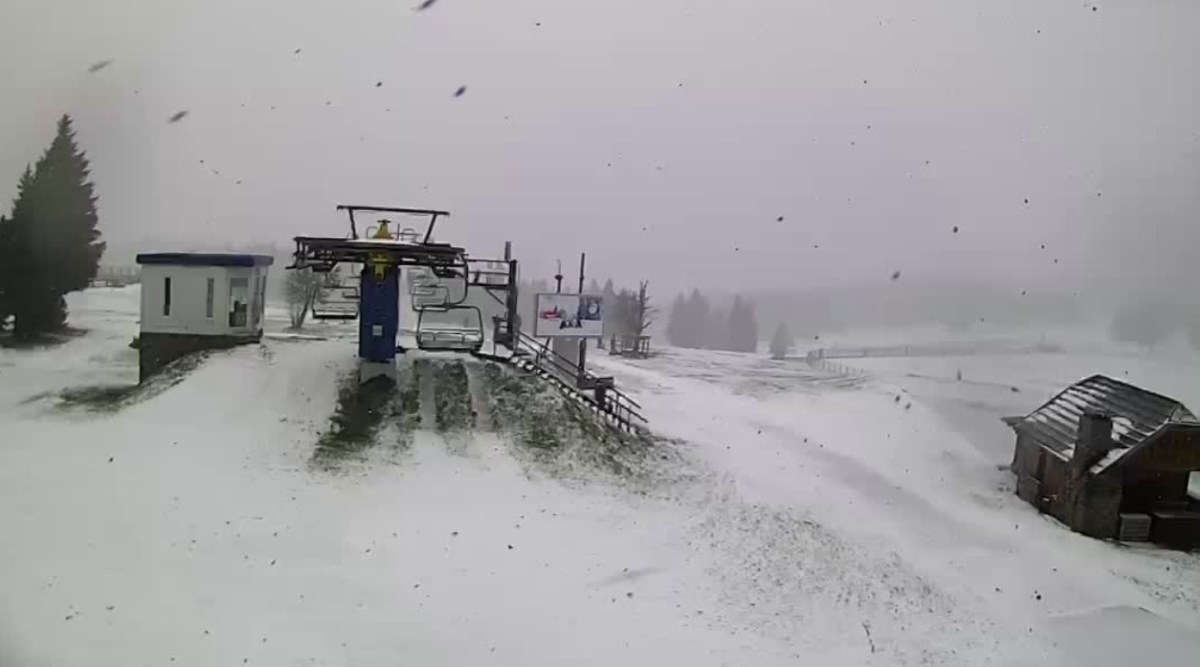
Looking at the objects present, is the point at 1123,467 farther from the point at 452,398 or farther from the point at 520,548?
the point at 452,398

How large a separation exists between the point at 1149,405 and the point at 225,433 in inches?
293

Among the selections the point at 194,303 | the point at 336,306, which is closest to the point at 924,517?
the point at 336,306

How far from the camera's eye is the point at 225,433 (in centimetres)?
603

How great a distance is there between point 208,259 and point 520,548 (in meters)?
6.12

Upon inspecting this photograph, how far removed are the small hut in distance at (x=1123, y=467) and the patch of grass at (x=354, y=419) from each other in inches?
227

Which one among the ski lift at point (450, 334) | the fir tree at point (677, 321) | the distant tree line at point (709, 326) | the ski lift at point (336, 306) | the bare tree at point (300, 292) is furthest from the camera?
the fir tree at point (677, 321)

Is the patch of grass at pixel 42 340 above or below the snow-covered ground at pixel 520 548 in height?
above

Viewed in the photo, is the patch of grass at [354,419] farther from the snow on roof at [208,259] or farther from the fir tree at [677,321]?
the fir tree at [677,321]

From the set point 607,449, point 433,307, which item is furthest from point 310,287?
point 607,449

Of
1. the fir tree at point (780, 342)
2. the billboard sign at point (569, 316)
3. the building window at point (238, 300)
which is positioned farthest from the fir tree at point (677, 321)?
the building window at point (238, 300)

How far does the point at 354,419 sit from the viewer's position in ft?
22.3

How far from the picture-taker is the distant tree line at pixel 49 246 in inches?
210

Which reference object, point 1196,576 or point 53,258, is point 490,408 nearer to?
point 53,258

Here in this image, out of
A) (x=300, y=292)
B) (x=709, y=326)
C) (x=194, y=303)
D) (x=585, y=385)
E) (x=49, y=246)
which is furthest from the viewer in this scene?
(x=709, y=326)
